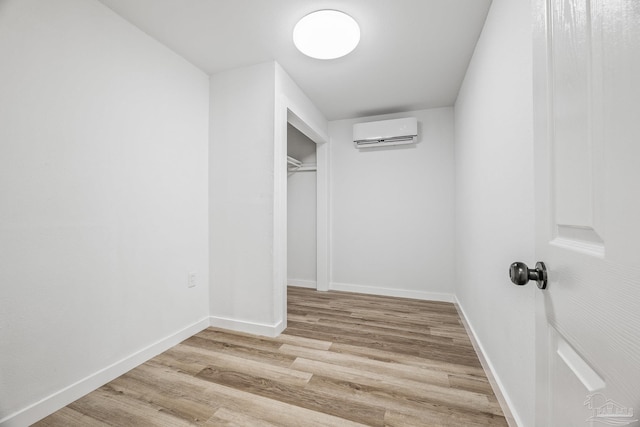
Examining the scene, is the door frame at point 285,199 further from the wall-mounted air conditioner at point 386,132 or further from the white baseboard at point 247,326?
the wall-mounted air conditioner at point 386,132

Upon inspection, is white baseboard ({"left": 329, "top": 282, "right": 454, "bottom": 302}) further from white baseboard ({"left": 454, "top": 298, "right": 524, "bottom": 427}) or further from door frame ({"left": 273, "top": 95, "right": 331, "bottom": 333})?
white baseboard ({"left": 454, "top": 298, "right": 524, "bottom": 427})

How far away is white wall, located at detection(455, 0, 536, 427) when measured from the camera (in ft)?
3.59

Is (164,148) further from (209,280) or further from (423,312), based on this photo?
(423,312)

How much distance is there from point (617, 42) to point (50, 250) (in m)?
2.19

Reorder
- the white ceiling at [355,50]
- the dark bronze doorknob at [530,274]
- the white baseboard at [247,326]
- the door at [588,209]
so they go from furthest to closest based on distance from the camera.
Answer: the white baseboard at [247,326] → the white ceiling at [355,50] → the dark bronze doorknob at [530,274] → the door at [588,209]

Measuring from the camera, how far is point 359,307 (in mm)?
2914

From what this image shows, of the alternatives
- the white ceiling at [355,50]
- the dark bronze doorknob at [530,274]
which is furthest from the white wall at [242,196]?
the dark bronze doorknob at [530,274]

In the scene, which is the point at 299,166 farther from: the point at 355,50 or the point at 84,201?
the point at 84,201

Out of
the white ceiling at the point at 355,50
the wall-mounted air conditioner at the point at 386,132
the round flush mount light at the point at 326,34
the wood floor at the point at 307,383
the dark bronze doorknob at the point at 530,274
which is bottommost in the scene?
the wood floor at the point at 307,383

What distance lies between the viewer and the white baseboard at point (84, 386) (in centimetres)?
122

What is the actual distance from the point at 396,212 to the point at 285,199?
167cm

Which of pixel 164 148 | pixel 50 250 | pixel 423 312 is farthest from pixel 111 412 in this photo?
pixel 423 312

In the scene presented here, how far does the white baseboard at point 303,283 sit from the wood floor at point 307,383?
1.36m

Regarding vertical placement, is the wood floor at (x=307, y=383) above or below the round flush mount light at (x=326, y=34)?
below
